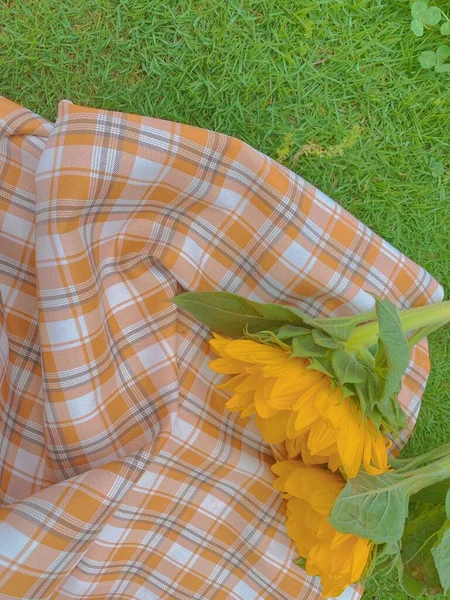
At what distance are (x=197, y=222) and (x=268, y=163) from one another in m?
0.13

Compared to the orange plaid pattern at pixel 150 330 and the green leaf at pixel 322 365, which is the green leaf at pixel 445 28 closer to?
the orange plaid pattern at pixel 150 330

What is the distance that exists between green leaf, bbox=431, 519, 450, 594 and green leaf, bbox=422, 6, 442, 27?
2.37 feet

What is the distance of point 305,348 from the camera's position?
0.62 metres

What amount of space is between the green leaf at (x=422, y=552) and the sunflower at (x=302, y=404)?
14cm

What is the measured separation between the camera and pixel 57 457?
0.80 meters

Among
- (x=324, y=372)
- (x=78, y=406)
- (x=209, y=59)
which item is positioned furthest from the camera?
(x=209, y=59)

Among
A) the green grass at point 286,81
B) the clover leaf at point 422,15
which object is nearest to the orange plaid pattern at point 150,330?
the green grass at point 286,81

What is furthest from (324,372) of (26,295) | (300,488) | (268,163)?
(26,295)

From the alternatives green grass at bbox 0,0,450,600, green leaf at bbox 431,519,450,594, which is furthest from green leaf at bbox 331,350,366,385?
green grass at bbox 0,0,450,600

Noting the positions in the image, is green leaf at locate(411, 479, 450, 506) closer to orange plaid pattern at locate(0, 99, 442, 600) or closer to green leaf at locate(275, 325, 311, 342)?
orange plaid pattern at locate(0, 99, 442, 600)

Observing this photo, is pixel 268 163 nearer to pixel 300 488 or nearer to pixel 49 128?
pixel 49 128

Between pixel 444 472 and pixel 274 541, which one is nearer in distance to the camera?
pixel 444 472

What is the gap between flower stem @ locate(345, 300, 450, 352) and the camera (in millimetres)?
638

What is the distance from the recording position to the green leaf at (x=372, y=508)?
607mm
